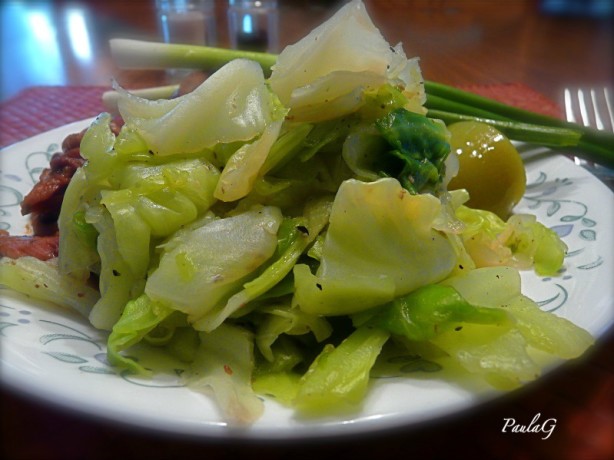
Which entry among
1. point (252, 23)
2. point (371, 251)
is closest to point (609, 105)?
point (252, 23)

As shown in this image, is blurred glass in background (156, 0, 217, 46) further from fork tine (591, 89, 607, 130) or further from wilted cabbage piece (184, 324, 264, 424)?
wilted cabbage piece (184, 324, 264, 424)

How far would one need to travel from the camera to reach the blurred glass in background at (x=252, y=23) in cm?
344

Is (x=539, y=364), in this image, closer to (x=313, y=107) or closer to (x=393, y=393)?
(x=393, y=393)

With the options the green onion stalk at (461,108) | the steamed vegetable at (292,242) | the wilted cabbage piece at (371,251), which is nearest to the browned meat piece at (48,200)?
the steamed vegetable at (292,242)

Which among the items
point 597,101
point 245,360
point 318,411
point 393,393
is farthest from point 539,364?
point 597,101

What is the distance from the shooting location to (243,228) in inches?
41.0

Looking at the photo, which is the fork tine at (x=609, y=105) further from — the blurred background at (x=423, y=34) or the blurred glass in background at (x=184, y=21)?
the blurred glass in background at (x=184, y=21)

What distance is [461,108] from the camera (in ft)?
6.24

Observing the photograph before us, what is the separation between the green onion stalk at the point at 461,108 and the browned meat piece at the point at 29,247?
2.49 ft

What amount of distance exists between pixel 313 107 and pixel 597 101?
7.15ft

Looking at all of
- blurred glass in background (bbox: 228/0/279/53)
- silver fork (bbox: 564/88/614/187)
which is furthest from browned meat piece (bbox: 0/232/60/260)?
blurred glass in background (bbox: 228/0/279/53)

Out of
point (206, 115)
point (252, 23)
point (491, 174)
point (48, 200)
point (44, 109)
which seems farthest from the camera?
point (252, 23)

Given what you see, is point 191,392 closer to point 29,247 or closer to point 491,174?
point 29,247

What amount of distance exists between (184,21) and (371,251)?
2.97 m
